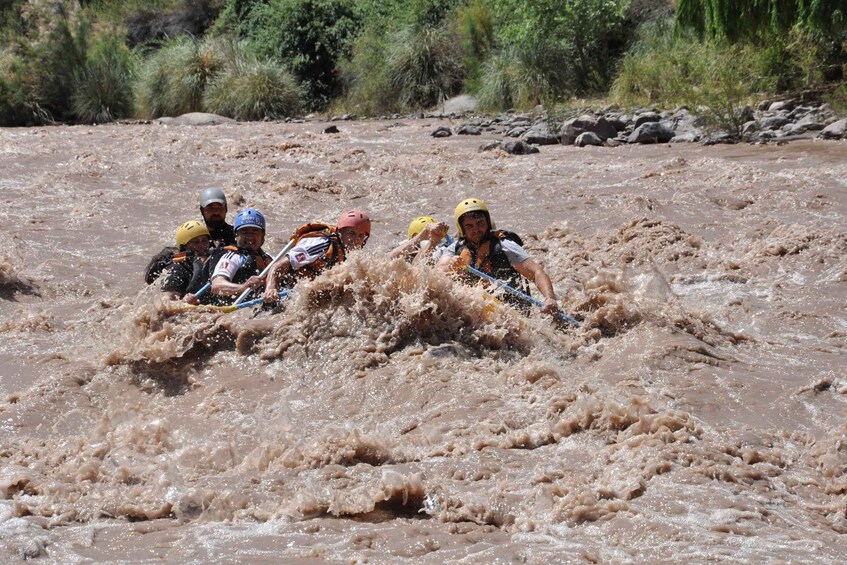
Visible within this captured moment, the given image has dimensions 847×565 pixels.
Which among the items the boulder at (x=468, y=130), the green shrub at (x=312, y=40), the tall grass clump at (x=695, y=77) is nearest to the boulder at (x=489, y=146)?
the boulder at (x=468, y=130)

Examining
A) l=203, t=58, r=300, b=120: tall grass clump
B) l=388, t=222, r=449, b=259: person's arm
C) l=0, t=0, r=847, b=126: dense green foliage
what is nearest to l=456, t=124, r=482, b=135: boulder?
l=0, t=0, r=847, b=126: dense green foliage

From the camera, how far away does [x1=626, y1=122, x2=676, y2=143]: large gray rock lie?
49.9 ft

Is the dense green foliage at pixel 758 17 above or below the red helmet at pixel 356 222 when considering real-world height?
above

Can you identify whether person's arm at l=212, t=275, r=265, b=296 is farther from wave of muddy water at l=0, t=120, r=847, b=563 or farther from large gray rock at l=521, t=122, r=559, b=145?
large gray rock at l=521, t=122, r=559, b=145

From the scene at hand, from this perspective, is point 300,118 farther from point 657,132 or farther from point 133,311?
point 133,311

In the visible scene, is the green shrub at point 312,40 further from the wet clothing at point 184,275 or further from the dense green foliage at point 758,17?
the wet clothing at point 184,275

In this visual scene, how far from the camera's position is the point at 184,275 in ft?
26.2

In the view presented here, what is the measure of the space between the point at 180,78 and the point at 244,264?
1673 cm

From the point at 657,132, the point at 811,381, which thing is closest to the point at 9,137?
the point at 657,132

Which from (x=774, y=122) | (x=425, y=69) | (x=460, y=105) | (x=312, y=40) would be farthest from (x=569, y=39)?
(x=312, y=40)

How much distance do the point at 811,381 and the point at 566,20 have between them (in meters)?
15.1

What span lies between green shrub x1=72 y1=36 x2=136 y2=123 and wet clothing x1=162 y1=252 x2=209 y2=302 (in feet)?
52.0

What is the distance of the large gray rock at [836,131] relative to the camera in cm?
1371

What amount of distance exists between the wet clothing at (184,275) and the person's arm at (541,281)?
227 centimetres
